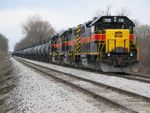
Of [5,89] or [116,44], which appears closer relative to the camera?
[5,89]

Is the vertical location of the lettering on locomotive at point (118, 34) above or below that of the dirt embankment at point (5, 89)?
above

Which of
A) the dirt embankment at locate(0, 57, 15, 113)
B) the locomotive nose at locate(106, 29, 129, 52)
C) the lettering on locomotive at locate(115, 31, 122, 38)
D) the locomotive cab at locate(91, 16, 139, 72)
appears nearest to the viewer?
the dirt embankment at locate(0, 57, 15, 113)

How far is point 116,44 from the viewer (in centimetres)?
1343

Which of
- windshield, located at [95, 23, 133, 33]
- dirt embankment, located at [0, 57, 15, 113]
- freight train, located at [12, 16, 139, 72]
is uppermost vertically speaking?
windshield, located at [95, 23, 133, 33]

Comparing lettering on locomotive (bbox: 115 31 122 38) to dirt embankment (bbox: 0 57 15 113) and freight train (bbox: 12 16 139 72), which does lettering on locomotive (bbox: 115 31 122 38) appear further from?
dirt embankment (bbox: 0 57 15 113)

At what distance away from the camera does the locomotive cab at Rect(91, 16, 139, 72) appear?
1298cm

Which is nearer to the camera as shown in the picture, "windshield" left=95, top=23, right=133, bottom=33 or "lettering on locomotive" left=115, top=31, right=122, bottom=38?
"lettering on locomotive" left=115, top=31, right=122, bottom=38

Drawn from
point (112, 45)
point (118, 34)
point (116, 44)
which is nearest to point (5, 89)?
point (112, 45)

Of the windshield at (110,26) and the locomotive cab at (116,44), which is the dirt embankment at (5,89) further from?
the windshield at (110,26)

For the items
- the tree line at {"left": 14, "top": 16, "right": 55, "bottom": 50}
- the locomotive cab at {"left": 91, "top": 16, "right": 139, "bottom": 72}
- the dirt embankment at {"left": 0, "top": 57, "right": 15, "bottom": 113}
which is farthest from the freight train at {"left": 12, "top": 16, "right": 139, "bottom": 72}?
the tree line at {"left": 14, "top": 16, "right": 55, "bottom": 50}

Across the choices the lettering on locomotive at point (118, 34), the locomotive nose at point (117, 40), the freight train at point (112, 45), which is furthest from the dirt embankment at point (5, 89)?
the lettering on locomotive at point (118, 34)

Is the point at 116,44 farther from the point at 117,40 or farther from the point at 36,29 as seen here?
the point at 36,29

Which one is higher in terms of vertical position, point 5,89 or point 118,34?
point 118,34

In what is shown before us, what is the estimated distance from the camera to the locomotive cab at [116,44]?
12977 mm
